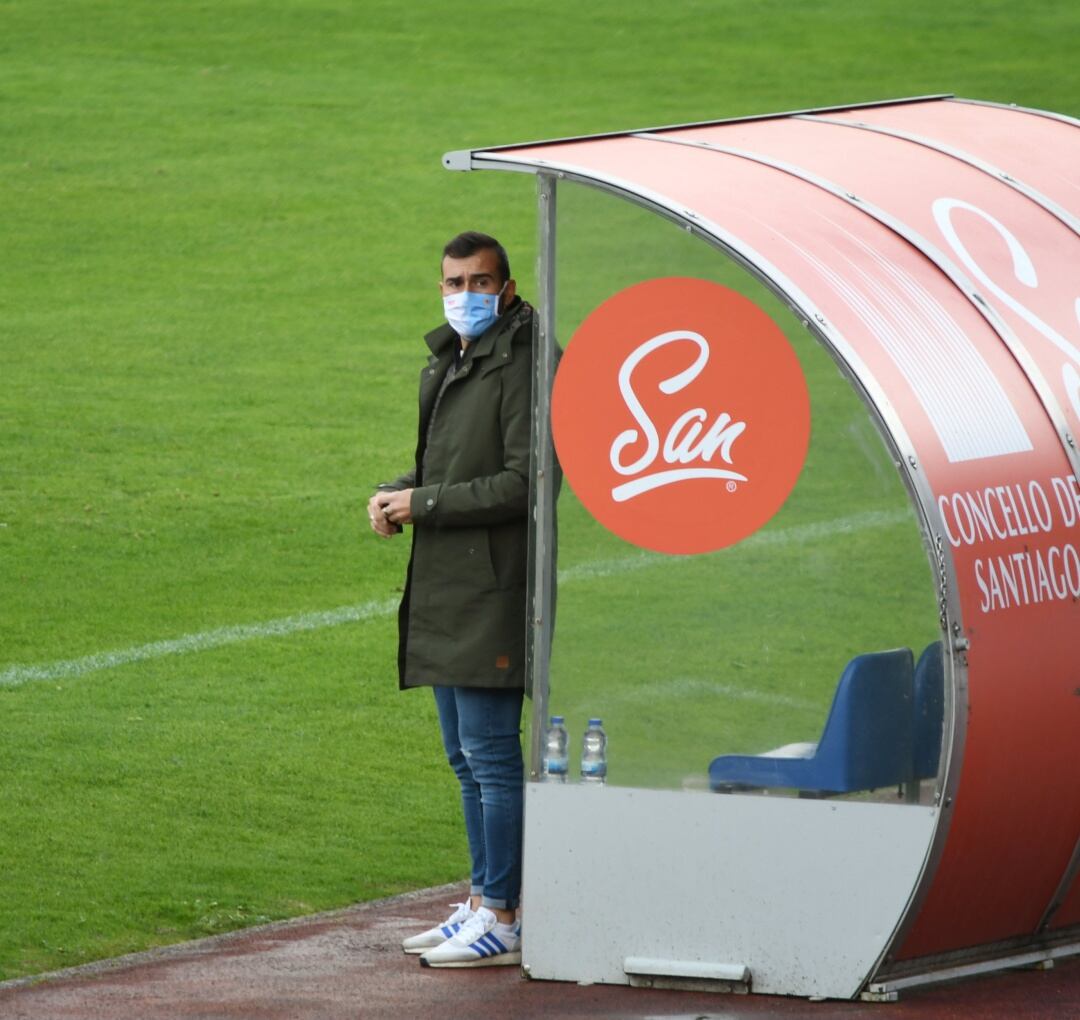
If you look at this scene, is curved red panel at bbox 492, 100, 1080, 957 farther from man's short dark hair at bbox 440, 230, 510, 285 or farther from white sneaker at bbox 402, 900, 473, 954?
white sneaker at bbox 402, 900, 473, 954

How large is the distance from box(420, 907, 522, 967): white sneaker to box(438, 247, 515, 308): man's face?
1760mm

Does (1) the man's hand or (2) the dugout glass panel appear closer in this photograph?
(2) the dugout glass panel

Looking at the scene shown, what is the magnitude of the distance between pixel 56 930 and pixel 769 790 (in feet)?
7.51

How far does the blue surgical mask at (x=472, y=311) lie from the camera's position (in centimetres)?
691

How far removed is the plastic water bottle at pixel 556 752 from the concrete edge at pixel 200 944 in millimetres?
1228

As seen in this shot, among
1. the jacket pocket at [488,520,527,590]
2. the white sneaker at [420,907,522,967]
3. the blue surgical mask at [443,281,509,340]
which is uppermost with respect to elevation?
the blue surgical mask at [443,281,509,340]

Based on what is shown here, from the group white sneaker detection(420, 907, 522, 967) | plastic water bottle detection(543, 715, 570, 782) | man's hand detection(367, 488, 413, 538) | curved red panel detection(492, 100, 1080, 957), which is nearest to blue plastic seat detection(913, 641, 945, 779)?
curved red panel detection(492, 100, 1080, 957)

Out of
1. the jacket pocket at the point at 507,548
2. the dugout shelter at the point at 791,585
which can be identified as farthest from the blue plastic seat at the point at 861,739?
the jacket pocket at the point at 507,548

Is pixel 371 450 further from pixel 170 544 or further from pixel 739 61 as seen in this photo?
pixel 739 61

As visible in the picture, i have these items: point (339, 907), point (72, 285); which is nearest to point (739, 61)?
point (72, 285)

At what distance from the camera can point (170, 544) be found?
13.6 meters

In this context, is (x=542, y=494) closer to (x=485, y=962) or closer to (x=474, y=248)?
(x=474, y=248)

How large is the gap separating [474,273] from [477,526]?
2.36 feet

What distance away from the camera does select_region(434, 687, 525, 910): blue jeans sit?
22.6 feet
